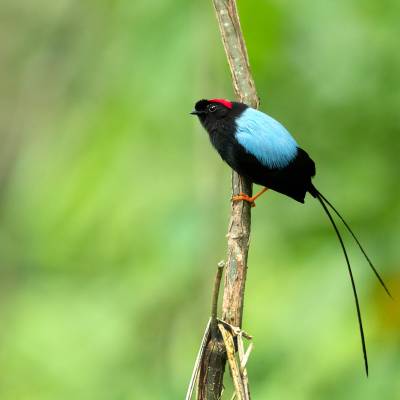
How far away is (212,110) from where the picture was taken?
3773mm

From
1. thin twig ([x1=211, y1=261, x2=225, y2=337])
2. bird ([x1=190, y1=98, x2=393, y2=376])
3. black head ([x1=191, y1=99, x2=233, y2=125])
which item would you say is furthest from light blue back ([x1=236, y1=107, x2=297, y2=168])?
thin twig ([x1=211, y1=261, x2=225, y2=337])

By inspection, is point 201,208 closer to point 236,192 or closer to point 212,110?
point 236,192

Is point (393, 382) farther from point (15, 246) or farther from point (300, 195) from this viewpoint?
point (15, 246)

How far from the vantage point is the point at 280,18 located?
10.5 ft

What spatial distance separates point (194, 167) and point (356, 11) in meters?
0.90

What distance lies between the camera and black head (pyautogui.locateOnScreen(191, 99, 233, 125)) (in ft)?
12.0

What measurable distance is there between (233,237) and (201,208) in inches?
16.7

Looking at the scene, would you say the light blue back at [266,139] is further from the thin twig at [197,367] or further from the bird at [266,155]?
the thin twig at [197,367]

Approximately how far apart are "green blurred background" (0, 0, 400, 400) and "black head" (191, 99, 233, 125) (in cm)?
8

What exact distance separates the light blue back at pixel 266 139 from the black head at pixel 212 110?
124 mm

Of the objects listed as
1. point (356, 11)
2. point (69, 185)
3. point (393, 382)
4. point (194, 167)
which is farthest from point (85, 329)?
point (356, 11)

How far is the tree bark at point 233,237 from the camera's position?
7.87 ft

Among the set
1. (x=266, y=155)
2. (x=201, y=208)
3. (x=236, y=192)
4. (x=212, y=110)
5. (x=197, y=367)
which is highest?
(x=212, y=110)

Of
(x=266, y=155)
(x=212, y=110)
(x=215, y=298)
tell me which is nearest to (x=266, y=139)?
(x=266, y=155)
